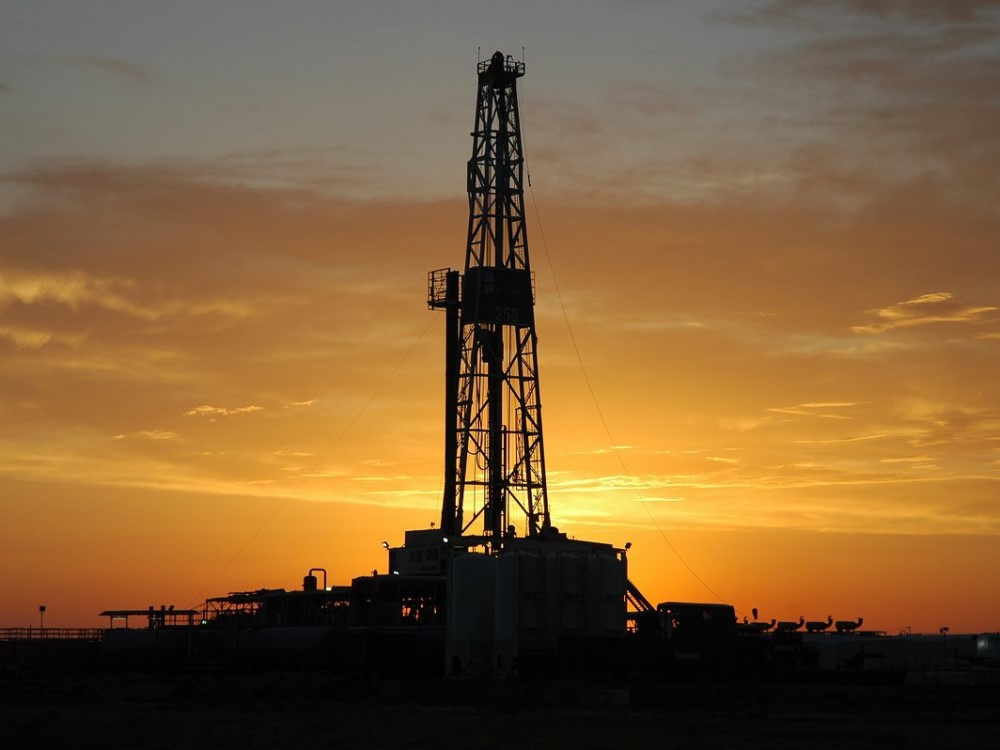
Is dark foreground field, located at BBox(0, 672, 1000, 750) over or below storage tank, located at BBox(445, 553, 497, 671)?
below

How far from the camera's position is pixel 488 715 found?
157 ft

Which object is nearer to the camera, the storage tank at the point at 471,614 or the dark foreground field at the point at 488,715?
the dark foreground field at the point at 488,715

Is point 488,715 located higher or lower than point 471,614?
lower

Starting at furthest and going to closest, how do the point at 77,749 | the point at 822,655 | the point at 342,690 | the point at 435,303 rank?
the point at 435,303, the point at 822,655, the point at 342,690, the point at 77,749

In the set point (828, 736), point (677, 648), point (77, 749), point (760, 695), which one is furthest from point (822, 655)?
point (77, 749)

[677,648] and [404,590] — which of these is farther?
[404,590]

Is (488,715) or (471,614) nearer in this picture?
(488,715)

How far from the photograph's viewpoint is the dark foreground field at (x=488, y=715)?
1566 inches

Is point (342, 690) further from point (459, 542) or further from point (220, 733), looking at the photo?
point (459, 542)

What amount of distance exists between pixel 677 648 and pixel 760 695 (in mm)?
7525

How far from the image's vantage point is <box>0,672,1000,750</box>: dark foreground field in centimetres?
3978

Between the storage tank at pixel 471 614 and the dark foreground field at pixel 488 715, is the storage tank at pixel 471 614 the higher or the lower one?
the higher one

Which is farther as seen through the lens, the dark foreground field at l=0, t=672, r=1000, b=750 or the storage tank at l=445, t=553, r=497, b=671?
the storage tank at l=445, t=553, r=497, b=671

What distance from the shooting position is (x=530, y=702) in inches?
2041
